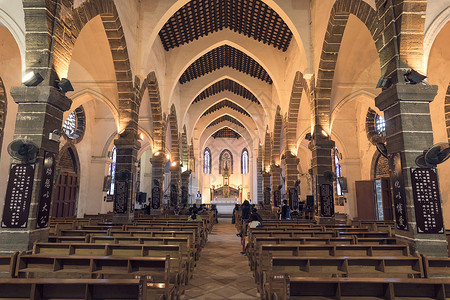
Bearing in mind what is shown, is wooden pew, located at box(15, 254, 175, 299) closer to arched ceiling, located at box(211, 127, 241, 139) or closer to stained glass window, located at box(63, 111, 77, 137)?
stained glass window, located at box(63, 111, 77, 137)

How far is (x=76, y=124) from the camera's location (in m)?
14.9

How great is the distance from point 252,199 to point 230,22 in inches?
733

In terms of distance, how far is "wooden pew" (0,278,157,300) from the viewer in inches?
90.8

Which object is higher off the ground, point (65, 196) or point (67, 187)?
point (67, 187)

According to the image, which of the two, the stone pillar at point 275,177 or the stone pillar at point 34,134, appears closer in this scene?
the stone pillar at point 34,134

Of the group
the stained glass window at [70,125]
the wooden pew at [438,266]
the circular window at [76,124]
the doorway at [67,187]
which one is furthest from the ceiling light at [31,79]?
the circular window at [76,124]

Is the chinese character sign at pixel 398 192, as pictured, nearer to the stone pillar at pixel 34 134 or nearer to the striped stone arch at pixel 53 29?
the stone pillar at pixel 34 134

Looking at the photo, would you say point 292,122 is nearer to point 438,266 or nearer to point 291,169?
point 291,169

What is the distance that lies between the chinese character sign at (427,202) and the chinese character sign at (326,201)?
4.36 meters

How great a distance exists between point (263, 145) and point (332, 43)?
12.8 meters

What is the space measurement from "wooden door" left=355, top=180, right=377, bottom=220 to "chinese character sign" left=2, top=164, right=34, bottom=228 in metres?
14.3

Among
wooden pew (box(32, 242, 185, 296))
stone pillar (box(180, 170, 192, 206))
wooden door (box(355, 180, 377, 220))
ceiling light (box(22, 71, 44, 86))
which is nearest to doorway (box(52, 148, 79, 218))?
stone pillar (box(180, 170, 192, 206))

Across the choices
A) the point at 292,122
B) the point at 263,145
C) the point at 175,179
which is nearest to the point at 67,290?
the point at 292,122

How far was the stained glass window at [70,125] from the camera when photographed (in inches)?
547
